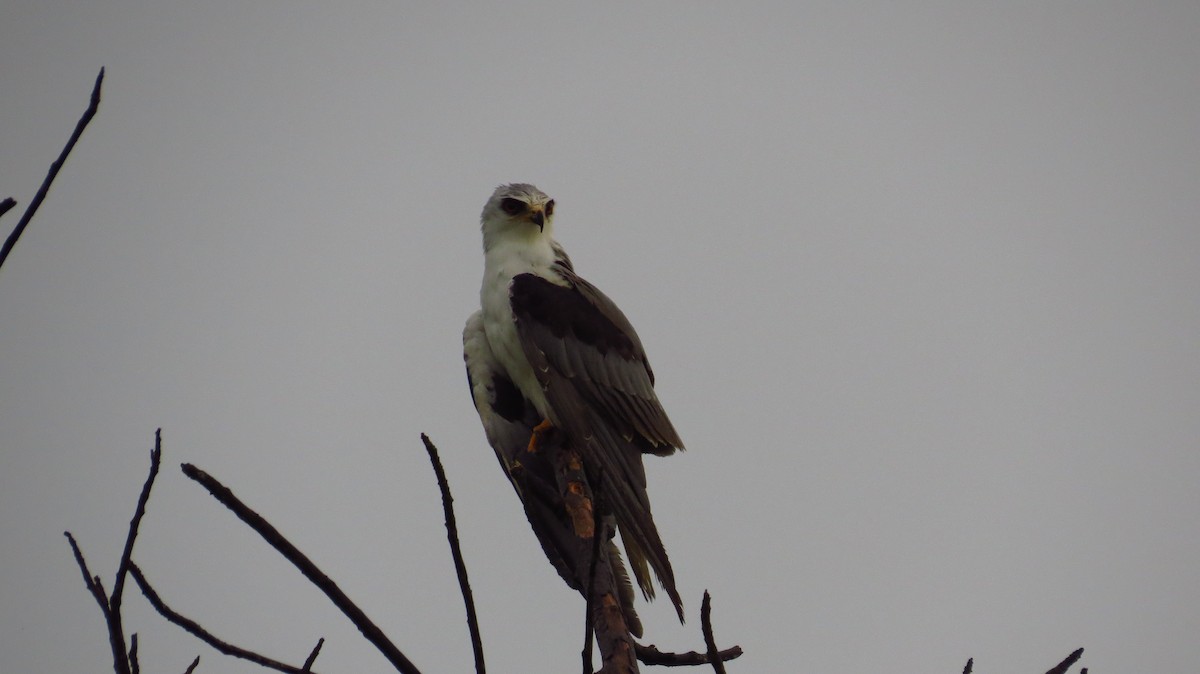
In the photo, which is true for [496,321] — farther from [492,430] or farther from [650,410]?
[650,410]

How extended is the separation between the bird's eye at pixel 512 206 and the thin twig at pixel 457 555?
462 centimetres

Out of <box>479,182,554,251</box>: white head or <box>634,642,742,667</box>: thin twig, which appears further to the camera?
<box>479,182,554,251</box>: white head

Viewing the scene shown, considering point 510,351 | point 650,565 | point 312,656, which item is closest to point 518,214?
point 510,351

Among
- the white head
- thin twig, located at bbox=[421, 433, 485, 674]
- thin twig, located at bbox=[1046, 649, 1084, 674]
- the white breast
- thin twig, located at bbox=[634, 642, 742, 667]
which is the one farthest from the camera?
the white head

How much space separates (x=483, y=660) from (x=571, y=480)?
171cm

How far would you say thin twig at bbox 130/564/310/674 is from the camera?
4.97ft

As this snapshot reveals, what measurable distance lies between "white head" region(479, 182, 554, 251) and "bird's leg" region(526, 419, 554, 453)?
5.38ft

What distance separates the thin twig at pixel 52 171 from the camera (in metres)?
1.29

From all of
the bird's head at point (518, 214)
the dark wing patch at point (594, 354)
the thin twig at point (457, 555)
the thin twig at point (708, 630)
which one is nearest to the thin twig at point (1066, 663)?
the thin twig at point (708, 630)

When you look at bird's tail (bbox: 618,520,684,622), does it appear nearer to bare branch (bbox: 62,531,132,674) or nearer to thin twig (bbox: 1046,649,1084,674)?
thin twig (bbox: 1046,649,1084,674)

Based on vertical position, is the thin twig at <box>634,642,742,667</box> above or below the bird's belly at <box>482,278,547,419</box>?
below

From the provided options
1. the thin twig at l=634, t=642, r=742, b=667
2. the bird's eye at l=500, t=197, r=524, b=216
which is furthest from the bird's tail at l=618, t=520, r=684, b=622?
the bird's eye at l=500, t=197, r=524, b=216

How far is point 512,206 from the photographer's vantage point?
6027 millimetres

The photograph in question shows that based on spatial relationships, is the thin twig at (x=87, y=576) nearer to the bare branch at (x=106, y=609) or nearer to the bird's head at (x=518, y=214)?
the bare branch at (x=106, y=609)
